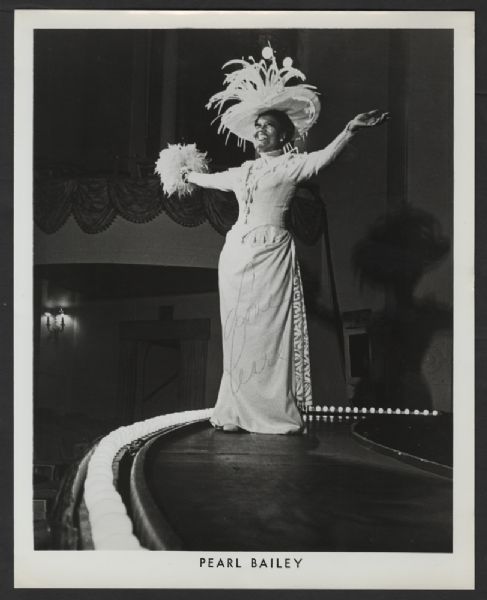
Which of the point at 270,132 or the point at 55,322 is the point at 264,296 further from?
the point at 55,322

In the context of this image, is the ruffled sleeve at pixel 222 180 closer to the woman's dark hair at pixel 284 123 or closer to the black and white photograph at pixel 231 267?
the black and white photograph at pixel 231 267

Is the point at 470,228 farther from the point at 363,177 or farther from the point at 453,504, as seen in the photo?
the point at 453,504

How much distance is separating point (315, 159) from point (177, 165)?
56cm

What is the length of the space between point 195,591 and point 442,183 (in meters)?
1.79

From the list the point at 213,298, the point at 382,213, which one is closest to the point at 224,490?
the point at 213,298

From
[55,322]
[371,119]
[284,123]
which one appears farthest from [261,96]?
[55,322]

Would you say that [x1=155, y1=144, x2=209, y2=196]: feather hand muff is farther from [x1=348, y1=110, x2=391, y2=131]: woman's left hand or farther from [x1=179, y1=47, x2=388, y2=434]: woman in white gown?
[x1=348, y1=110, x2=391, y2=131]: woman's left hand

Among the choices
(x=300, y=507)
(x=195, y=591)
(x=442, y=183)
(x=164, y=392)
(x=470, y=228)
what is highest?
(x=442, y=183)

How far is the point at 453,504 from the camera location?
262 centimetres

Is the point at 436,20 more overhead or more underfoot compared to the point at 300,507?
more overhead

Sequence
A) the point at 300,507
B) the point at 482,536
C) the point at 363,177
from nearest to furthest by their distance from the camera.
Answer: the point at 300,507, the point at 482,536, the point at 363,177

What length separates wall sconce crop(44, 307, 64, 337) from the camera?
2764mm

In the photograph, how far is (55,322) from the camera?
9.09 ft

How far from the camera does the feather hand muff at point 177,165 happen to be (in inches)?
110
